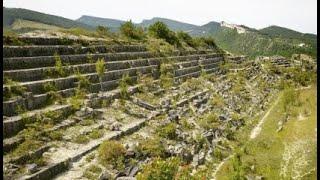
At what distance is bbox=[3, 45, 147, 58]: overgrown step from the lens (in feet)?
67.9

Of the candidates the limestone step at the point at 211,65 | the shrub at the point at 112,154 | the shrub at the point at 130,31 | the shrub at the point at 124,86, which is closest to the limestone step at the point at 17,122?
the shrub at the point at 112,154

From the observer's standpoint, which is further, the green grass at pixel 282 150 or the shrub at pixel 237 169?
the green grass at pixel 282 150

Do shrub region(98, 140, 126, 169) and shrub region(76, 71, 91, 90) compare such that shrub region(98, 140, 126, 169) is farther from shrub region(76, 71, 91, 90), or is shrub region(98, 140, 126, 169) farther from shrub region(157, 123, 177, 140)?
shrub region(76, 71, 91, 90)

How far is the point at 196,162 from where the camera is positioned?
1766cm

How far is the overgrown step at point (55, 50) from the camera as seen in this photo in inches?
814

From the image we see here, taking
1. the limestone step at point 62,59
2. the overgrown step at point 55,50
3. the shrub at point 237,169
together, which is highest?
the overgrown step at point 55,50

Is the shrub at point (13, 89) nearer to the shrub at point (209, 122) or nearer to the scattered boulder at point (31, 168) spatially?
the scattered boulder at point (31, 168)

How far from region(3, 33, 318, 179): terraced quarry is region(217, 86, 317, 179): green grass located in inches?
39.7

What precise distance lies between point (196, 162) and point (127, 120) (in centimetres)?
420

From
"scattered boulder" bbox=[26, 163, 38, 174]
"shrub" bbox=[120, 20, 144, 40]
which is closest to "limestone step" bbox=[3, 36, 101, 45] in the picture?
"scattered boulder" bbox=[26, 163, 38, 174]

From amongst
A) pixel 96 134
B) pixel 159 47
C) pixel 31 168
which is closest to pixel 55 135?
pixel 96 134

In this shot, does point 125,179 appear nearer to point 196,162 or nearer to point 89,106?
point 196,162

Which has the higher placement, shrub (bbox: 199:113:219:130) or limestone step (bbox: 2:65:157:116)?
limestone step (bbox: 2:65:157:116)

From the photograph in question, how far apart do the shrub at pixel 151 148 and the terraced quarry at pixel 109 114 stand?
34mm
